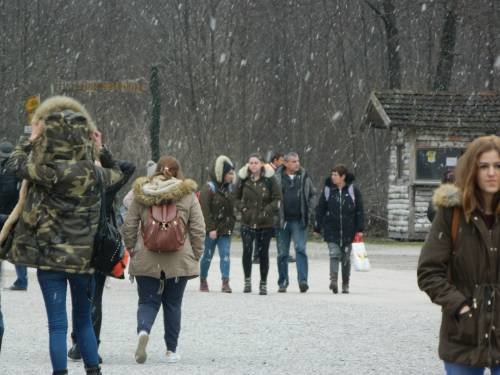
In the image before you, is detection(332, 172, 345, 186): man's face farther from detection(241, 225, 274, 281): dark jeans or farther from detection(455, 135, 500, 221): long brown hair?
detection(455, 135, 500, 221): long brown hair

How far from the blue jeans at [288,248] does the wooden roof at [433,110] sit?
15173 mm

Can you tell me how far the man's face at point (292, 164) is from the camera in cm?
1795

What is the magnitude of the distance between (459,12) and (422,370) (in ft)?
85.4

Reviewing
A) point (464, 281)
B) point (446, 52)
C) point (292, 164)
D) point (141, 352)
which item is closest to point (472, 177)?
point (464, 281)

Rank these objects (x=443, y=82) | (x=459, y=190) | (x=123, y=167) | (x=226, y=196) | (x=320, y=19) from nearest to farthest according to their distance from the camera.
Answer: (x=459, y=190), (x=123, y=167), (x=226, y=196), (x=443, y=82), (x=320, y=19)

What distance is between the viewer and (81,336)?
806 cm

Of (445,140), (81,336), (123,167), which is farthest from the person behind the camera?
(445,140)

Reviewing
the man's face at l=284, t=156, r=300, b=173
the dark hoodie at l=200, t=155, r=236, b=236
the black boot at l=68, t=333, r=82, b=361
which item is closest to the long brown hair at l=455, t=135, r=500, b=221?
the black boot at l=68, t=333, r=82, b=361

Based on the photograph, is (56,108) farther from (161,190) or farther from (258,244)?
(258,244)

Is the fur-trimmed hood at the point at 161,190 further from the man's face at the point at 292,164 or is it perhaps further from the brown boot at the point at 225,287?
the man's face at the point at 292,164

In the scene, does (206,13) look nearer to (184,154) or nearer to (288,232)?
(184,154)

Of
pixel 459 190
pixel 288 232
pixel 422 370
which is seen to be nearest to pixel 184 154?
pixel 288 232

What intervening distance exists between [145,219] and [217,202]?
7103 millimetres

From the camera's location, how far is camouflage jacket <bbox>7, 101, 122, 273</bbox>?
7.79 meters
